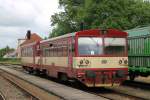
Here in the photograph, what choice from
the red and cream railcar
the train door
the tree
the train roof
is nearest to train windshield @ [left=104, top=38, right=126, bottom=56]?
the red and cream railcar

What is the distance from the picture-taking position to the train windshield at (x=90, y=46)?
2161 centimetres

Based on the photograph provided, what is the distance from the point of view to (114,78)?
71.3 feet

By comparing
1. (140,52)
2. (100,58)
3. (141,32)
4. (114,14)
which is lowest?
(100,58)

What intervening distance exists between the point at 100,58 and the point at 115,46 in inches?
41.0

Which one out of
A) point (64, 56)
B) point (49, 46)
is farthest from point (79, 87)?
point (49, 46)

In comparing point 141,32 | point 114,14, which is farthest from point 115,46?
point 114,14

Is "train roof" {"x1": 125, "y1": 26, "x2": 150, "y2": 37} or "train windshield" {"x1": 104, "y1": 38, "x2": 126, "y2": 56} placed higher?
"train roof" {"x1": 125, "y1": 26, "x2": 150, "y2": 37}

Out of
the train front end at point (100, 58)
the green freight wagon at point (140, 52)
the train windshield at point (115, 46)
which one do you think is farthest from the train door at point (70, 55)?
the green freight wagon at point (140, 52)

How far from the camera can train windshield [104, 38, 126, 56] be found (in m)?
22.0

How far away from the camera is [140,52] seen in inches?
957

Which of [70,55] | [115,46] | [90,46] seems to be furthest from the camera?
[70,55]

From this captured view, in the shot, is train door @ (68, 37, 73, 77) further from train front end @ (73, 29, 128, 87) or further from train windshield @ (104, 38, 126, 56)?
train windshield @ (104, 38, 126, 56)

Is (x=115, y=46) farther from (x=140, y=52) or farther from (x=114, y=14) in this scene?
(x=114, y=14)

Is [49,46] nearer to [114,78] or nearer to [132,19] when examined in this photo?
[114,78]
